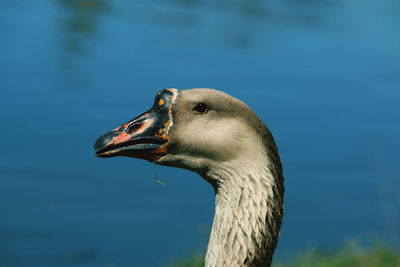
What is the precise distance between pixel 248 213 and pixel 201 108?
65 centimetres

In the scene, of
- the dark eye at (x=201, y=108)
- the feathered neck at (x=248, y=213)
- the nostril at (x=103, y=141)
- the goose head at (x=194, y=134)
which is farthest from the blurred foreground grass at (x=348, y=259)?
the nostril at (x=103, y=141)

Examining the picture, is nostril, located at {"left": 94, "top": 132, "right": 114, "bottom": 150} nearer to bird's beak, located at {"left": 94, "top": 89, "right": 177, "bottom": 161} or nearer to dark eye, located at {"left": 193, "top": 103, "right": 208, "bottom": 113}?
bird's beak, located at {"left": 94, "top": 89, "right": 177, "bottom": 161}

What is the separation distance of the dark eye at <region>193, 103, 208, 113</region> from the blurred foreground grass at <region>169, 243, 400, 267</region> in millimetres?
2768

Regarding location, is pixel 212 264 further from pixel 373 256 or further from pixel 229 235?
pixel 373 256

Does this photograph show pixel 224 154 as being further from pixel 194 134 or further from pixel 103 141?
pixel 103 141

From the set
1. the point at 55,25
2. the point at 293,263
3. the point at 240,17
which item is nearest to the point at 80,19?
the point at 55,25

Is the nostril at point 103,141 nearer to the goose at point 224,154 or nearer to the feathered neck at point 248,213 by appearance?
the goose at point 224,154

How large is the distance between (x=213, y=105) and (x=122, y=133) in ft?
1.81

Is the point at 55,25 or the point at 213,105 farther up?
the point at 55,25

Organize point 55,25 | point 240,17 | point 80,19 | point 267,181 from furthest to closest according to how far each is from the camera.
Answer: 1. point 240,17
2. point 80,19
3. point 55,25
4. point 267,181

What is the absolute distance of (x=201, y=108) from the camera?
3.44 m

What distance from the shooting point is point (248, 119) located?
3342 mm

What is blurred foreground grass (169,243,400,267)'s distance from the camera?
5891mm

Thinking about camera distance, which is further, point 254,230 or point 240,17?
point 240,17
